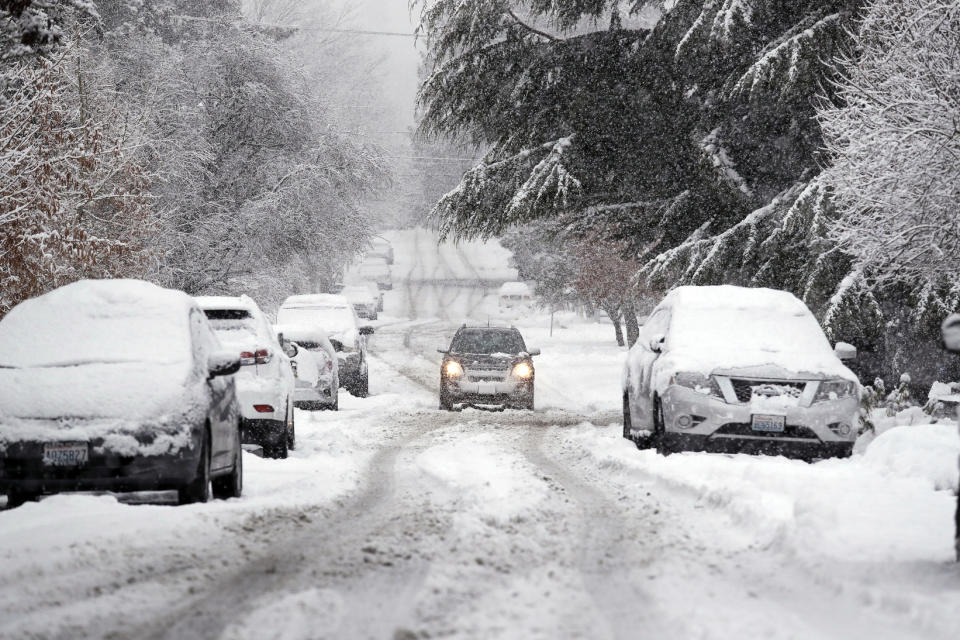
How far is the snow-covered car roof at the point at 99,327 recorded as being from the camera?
8.45 metres

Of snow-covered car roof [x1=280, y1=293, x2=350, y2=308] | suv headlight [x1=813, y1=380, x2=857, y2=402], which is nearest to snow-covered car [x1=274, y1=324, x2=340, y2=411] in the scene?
snow-covered car roof [x1=280, y1=293, x2=350, y2=308]

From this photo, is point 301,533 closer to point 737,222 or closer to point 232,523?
point 232,523

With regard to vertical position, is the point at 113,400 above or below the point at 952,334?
below

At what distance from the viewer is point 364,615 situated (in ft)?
16.8

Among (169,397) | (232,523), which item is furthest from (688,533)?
(169,397)

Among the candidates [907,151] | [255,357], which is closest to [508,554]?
[255,357]

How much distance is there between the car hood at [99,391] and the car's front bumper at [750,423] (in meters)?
5.04

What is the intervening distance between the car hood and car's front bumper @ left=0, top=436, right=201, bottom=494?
0.26 metres

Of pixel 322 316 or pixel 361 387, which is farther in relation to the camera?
pixel 322 316

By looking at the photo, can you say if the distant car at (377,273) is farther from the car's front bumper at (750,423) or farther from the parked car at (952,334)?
the parked car at (952,334)

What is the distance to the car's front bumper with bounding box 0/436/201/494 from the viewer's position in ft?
25.1

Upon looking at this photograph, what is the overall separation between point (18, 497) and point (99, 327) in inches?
59.6

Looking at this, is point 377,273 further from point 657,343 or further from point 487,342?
point 657,343

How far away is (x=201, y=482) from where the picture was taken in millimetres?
8055
